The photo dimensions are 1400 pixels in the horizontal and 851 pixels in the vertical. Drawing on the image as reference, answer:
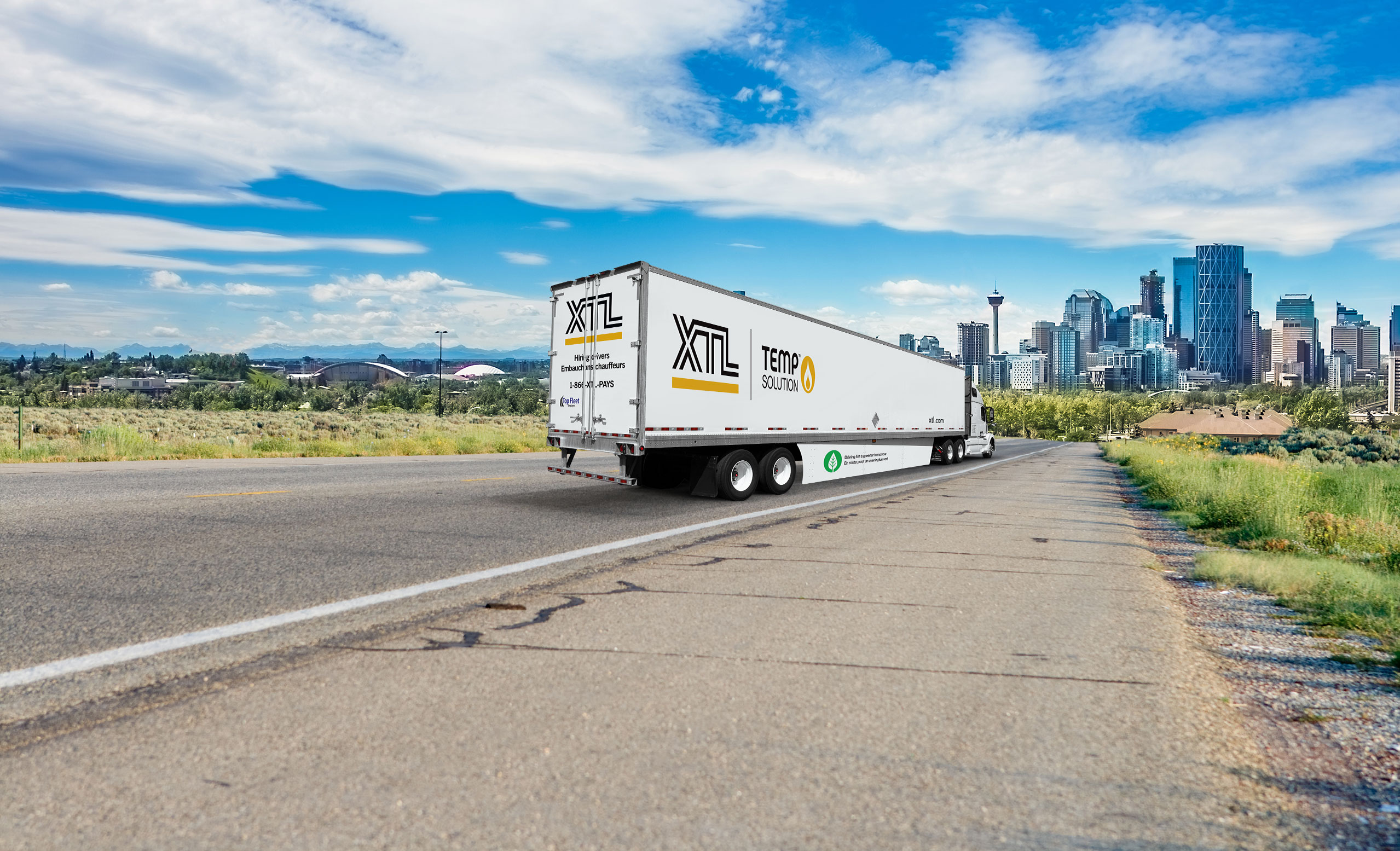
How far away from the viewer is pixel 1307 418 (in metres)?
119

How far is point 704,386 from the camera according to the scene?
12602 mm

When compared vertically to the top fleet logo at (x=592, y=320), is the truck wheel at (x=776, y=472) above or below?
below

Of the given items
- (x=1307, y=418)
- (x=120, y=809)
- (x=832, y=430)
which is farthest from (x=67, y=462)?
(x=1307, y=418)

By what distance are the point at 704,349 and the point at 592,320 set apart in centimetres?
184

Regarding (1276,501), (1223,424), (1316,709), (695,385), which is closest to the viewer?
(1316,709)

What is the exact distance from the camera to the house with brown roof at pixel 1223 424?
81.2 m

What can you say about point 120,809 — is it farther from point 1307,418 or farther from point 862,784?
point 1307,418

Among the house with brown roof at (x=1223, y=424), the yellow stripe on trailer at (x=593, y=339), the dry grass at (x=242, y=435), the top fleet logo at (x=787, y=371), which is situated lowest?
the house with brown roof at (x=1223, y=424)

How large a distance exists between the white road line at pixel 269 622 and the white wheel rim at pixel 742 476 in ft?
13.2

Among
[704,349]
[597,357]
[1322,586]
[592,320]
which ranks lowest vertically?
[1322,586]

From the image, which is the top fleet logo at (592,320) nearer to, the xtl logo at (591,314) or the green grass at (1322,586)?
the xtl logo at (591,314)

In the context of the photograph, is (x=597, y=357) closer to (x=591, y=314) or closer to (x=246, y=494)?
(x=591, y=314)

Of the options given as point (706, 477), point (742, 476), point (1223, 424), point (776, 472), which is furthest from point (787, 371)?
point (1223, 424)

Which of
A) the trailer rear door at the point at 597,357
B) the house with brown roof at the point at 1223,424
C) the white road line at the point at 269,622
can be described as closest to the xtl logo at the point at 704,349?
the trailer rear door at the point at 597,357
